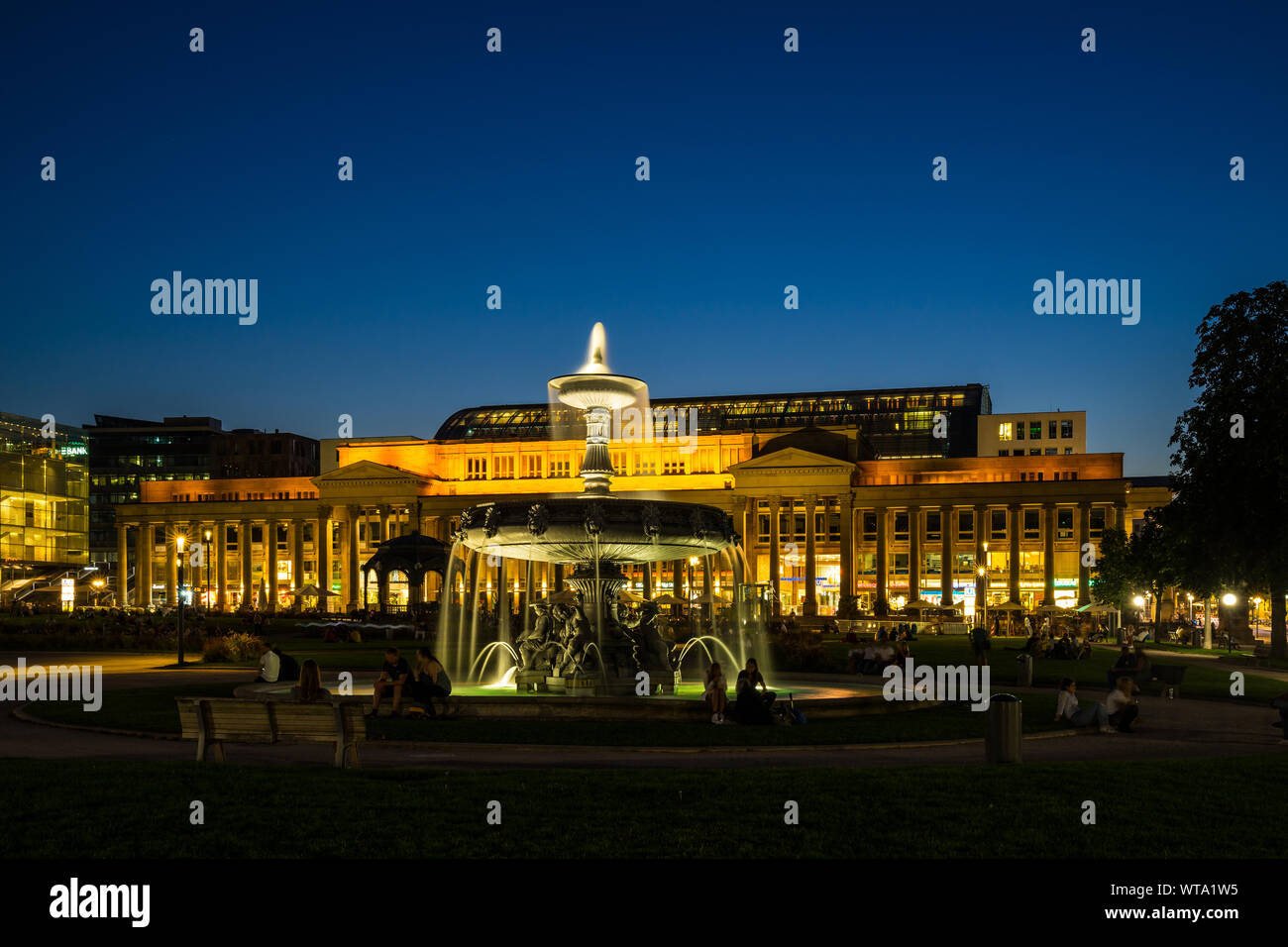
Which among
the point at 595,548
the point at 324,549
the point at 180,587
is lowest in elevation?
the point at 324,549

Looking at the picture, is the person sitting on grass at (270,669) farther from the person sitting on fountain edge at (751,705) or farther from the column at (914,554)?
the column at (914,554)

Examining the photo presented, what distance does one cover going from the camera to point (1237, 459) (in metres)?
38.9

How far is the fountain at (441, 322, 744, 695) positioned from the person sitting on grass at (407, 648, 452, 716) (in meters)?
3.26

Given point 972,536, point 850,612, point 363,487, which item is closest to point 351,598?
point 363,487

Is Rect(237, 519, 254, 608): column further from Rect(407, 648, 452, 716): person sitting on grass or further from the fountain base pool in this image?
Rect(407, 648, 452, 716): person sitting on grass

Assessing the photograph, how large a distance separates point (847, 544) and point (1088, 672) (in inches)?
2873

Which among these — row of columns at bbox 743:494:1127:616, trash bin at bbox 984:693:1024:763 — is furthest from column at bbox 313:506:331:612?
trash bin at bbox 984:693:1024:763

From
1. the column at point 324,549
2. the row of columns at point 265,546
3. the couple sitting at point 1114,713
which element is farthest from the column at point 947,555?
the couple sitting at point 1114,713

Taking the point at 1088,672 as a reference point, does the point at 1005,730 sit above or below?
above

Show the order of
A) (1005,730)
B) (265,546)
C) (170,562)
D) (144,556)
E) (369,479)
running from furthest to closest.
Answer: (170,562) → (265,546) → (144,556) → (369,479) → (1005,730)

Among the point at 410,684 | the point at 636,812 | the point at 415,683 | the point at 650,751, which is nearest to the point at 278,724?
the point at 650,751

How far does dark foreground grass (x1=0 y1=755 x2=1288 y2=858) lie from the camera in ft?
30.2

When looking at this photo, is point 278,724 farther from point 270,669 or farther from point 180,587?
point 180,587
